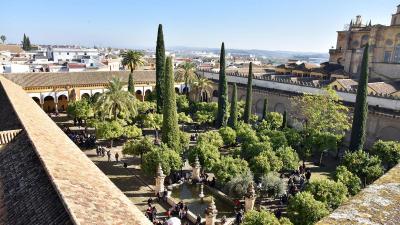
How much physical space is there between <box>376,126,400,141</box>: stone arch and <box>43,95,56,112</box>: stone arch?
3720 centimetres

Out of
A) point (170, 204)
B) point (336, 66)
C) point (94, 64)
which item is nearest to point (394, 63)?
point (336, 66)

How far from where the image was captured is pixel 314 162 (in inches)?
1099

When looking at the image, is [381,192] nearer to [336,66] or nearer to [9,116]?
[9,116]

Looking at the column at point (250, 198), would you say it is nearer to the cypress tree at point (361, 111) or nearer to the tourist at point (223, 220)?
the tourist at point (223, 220)

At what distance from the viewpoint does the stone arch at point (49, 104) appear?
43.8 metres

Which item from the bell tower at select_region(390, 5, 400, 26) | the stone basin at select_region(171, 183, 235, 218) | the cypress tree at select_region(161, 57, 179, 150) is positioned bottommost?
the stone basin at select_region(171, 183, 235, 218)

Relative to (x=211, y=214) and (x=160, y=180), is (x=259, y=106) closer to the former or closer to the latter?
(x=160, y=180)

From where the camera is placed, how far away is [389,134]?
30125 millimetres

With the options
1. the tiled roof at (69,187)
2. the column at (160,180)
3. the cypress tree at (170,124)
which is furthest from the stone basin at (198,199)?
the tiled roof at (69,187)

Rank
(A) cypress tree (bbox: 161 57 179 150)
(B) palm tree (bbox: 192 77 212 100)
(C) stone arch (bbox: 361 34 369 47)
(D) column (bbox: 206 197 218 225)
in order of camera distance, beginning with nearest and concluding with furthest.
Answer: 1. (D) column (bbox: 206 197 218 225)
2. (A) cypress tree (bbox: 161 57 179 150)
3. (B) palm tree (bbox: 192 77 212 100)
4. (C) stone arch (bbox: 361 34 369 47)

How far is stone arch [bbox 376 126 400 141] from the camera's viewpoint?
97.1 feet

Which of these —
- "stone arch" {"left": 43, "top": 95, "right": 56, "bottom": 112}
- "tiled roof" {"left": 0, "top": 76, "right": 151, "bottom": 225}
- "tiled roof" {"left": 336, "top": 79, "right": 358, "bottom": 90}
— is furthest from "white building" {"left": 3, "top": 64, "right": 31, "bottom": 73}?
"tiled roof" {"left": 336, "top": 79, "right": 358, "bottom": 90}

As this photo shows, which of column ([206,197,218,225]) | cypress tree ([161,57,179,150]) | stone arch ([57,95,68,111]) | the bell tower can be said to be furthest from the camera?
the bell tower

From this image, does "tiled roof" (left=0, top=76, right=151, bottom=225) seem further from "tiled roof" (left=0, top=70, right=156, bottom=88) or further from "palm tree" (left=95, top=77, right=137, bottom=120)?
"tiled roof" (left=0, top=70, right=156, bottom=88)
